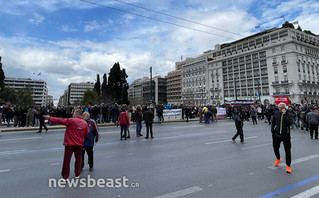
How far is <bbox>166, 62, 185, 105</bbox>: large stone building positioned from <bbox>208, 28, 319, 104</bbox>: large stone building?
27501mm

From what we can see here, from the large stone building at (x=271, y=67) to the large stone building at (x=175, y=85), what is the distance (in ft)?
90.2

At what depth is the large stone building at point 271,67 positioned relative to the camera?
61531 mm

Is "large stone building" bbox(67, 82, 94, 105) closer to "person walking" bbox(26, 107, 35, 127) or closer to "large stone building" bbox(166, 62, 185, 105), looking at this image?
"large stone building" bbox(166, 62, 185, 105)

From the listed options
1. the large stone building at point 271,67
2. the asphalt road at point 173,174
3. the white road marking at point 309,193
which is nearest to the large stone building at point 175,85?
the large stone building at point 271,67

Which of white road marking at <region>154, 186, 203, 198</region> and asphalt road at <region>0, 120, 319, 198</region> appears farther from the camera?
asphalt road at <region>0, 120, 319, 198</region>

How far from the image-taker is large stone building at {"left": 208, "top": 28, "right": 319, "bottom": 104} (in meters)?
61.5

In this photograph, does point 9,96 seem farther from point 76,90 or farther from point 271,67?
point 76,90

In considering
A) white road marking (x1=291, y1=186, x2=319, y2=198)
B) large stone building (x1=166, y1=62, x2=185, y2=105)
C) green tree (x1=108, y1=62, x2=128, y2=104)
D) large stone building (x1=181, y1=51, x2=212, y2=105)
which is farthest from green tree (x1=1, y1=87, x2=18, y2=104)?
large stone building (x1=166, y1=62, x2=185, y2=105)

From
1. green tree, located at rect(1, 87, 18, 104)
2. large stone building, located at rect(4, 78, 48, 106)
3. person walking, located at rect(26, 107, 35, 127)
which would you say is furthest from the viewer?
large stone building, located at rect(4, 78, 48, 106)

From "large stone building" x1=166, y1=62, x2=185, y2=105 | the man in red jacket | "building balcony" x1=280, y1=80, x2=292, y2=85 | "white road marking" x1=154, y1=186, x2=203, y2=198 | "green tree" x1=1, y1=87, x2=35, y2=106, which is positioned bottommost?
"white road marking" x1=154, y1=186, x2=203, y2=198

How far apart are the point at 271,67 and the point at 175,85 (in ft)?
183

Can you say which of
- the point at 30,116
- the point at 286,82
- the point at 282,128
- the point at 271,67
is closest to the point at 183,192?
the point at 282,128

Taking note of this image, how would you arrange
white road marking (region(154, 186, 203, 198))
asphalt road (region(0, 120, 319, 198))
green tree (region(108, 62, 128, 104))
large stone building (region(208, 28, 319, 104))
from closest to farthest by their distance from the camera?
white road marking (region(154, 186, 203, 198)) → asphalt road (region(0, 120, 319, 198)) → green tree (region(108, 62, 128, 104)) → large stone building (region(208, 28, 319, 104))

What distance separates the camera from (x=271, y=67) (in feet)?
220
